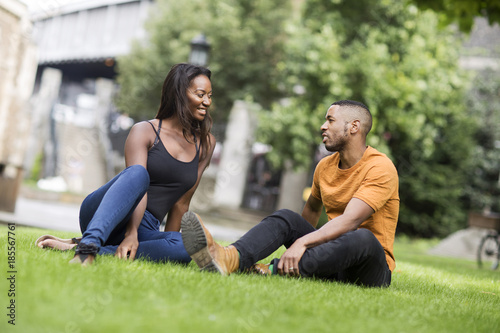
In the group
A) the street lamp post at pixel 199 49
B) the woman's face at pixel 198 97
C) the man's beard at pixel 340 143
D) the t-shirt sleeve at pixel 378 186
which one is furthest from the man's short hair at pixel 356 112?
the street lamp post at pixel 199 49

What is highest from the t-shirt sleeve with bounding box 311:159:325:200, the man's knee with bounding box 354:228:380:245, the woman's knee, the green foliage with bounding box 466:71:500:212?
the green foliage with bounding box 466:71:500:212

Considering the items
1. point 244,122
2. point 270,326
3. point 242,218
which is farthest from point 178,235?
point 244,122

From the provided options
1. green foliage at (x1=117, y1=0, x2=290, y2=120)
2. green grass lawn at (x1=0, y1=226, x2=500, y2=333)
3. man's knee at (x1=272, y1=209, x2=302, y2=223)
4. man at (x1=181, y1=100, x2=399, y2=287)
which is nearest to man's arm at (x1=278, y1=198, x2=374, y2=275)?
man at (x1=181, y1=100, x2=399, y2=287)

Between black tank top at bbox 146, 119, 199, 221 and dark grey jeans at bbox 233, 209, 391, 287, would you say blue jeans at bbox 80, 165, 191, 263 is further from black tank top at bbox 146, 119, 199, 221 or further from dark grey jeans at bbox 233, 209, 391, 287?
dark grey jeans at bbox 233, 209, 391, 287

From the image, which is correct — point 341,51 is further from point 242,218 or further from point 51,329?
point 51,329

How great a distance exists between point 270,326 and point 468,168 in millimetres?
18262

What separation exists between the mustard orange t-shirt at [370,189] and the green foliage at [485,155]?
52.8ft

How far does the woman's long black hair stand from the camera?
4.23 metres

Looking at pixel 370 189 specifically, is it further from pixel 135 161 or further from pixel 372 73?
pixel 372 73

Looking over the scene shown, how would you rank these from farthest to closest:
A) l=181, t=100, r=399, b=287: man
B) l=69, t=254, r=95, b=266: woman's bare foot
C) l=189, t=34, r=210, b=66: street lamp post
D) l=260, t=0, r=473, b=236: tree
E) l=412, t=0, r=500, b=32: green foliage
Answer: l=260, t=0, r=473, b=236: tree → l=189, t=34, r=210, b=66: street lamp post → l=412, t=0, r=500, b=32: green foliage → l=181, t=100, r=399, b=287: man → l=69, t=254, r=95, b=266: woman's bare foot

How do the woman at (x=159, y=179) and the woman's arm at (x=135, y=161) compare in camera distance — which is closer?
the woman at (x=159, y=179)

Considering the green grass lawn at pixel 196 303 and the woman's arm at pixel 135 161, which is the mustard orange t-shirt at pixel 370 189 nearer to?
the green grass lawn at pixel 196 303

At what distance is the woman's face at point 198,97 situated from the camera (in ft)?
13.9

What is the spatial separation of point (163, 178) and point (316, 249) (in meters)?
1.18
